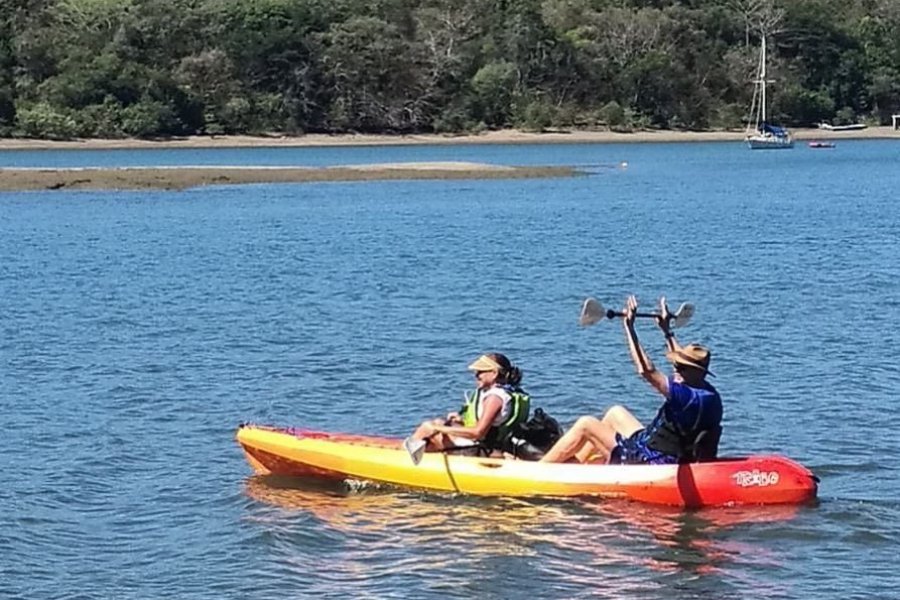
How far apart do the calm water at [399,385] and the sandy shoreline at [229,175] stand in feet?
43.1

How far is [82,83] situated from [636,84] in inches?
1403

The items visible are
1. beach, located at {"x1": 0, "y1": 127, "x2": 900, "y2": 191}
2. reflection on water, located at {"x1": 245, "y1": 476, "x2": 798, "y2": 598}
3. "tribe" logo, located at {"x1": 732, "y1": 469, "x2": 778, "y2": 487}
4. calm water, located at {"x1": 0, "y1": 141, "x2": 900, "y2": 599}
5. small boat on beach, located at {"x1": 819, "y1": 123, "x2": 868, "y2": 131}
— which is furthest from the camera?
small boat on beach, located at {"x1": 819, "y1": 123, "x2": 868, "y2": 131}

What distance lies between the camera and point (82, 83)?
96.8 meters

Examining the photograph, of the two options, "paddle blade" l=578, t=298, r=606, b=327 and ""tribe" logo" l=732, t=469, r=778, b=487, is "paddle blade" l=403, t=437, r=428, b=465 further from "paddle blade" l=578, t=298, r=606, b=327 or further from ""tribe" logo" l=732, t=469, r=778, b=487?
""tribe" logo" l=732, t=469, r=778, b=487

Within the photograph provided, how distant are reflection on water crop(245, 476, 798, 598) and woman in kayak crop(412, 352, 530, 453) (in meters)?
0.47

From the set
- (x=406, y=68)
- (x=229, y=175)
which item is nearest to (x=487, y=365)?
(x=229, y=175)

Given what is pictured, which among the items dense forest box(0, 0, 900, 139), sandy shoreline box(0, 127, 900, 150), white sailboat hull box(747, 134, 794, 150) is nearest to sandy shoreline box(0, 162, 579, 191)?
sandy shoreline box(0, 127, 900, 150)

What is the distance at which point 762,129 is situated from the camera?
101m

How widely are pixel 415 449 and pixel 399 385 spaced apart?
217 inches

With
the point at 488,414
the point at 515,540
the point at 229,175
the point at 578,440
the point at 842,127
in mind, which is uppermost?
the point at 488,414

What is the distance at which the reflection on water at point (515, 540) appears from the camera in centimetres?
1164

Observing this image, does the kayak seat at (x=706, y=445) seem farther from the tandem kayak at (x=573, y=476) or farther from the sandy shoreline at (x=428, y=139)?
the sandy shoreline at (x=428, y=139)

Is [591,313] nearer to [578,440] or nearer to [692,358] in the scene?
[578,440]

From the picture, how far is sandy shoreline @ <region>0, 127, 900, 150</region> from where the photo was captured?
309 ft
